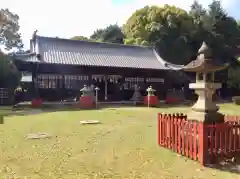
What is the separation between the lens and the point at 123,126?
445 inches

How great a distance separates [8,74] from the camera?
23141 millimetres

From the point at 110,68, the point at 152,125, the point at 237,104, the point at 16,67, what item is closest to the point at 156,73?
the point at 110,68

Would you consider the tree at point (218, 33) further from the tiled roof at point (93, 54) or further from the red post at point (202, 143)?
the red post at point (202, 143)

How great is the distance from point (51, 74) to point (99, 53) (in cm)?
594

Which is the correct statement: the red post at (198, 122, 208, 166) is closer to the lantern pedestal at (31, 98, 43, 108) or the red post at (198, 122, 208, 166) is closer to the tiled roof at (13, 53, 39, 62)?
the lantern pedestal at (31, 98, 43, 108)

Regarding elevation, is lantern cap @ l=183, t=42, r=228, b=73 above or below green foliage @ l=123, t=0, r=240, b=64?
below

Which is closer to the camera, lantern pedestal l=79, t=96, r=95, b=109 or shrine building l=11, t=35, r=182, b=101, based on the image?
lantern pedestal l=79, t=96, r=95, b=109

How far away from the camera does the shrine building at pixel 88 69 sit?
77.6ft

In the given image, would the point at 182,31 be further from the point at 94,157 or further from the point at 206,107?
the point at 94,157

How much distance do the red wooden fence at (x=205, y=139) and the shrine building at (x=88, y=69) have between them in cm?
1774

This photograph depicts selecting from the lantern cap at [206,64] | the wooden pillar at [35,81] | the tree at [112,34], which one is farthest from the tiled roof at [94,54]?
the tree at [112,34]

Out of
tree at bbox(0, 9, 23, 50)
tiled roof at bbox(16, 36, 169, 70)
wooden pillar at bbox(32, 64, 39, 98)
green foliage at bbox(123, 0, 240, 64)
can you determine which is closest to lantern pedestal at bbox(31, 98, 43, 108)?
wooden pillar at bbox(32, 64, 39, 98)

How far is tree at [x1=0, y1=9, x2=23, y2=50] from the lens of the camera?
38.4 m

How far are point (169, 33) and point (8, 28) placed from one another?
23594 millimetres
